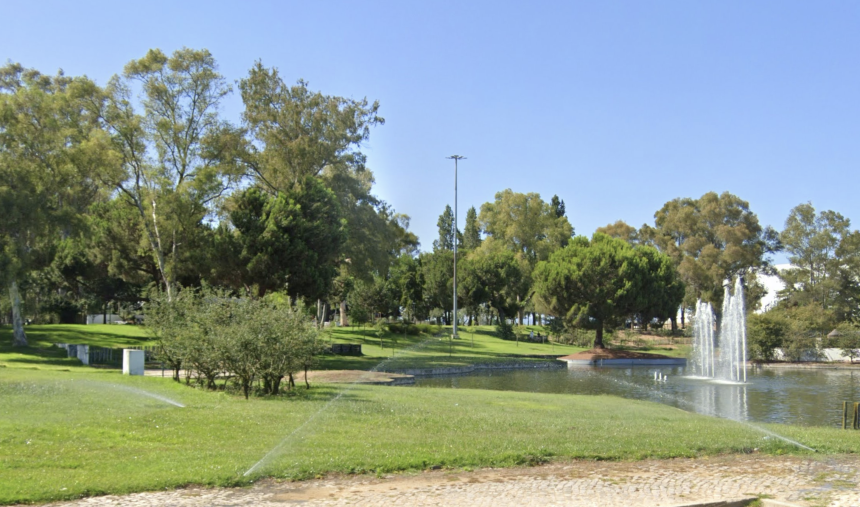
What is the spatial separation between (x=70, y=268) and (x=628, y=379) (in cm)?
4112

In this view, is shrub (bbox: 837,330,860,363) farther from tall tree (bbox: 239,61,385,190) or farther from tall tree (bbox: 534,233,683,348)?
tall tree (bbox: 239,61,385,190)

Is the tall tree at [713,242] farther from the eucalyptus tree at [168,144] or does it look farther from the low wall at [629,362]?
the eucalyptus tree at [168,144]

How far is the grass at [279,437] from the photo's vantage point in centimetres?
930

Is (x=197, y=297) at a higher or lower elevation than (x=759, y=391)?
higher

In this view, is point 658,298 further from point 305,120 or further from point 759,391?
point 305,120

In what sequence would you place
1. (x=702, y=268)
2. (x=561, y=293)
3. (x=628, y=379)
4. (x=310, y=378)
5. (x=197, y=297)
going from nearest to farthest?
(x=197, y=297), (x=310, y=378), (x=628, y=379), (x=561, y=293), (x=702, y=268)

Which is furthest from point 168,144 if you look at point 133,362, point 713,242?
point 713,242

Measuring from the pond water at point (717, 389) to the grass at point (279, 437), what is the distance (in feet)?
22.2

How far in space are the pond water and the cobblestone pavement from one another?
37.1ft

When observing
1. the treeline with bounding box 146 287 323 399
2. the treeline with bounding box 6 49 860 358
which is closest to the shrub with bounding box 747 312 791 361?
the treeline with bounding box 6 49 860 358

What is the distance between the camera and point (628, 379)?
3747 centimetres

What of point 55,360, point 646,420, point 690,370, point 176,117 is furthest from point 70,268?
point 646,420

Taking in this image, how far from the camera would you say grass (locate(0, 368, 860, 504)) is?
930 centimetres

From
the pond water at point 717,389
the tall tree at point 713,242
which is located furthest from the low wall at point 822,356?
the tall tree at point 713,242
